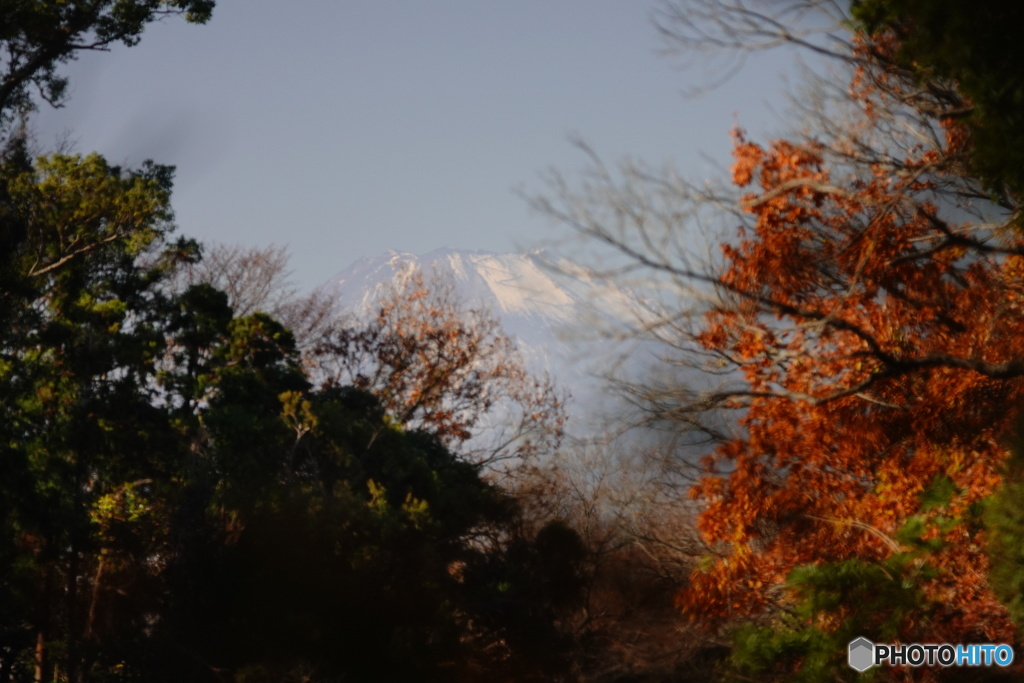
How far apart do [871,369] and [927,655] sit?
2.67m

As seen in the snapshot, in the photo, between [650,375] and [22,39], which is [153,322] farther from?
[650,375]

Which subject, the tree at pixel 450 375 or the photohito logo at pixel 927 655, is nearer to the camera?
the photohito logo at pixel 927 655

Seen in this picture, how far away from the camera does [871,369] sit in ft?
31.7

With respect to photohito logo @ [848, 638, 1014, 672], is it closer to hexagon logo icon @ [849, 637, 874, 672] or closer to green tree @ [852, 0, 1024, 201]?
hexagon logo icon @ [849, 637, 874, 672]

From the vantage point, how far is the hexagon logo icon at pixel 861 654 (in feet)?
24.0

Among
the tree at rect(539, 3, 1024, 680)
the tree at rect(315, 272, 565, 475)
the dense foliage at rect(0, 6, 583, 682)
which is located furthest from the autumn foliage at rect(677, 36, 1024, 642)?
the tree at rect(315, 272, 565, 475)

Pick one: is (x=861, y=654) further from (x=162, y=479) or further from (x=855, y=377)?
(x=162, y=479)

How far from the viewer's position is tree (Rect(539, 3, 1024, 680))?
800cm

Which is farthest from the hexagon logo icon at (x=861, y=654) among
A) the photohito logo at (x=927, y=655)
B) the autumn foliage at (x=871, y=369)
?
the autumn foliage at (x=871, y=369)

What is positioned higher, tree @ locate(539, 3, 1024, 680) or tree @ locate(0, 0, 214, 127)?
tree @ locate(0, 0, 214, 127)

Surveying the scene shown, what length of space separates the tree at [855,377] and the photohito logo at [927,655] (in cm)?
13

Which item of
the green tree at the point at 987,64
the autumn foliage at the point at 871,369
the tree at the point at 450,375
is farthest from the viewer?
the tree at the point at 450,375

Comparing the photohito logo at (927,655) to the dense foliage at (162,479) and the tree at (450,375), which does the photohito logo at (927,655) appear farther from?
the tree at (450,375)

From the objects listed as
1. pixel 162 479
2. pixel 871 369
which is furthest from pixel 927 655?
pixel 162 479
